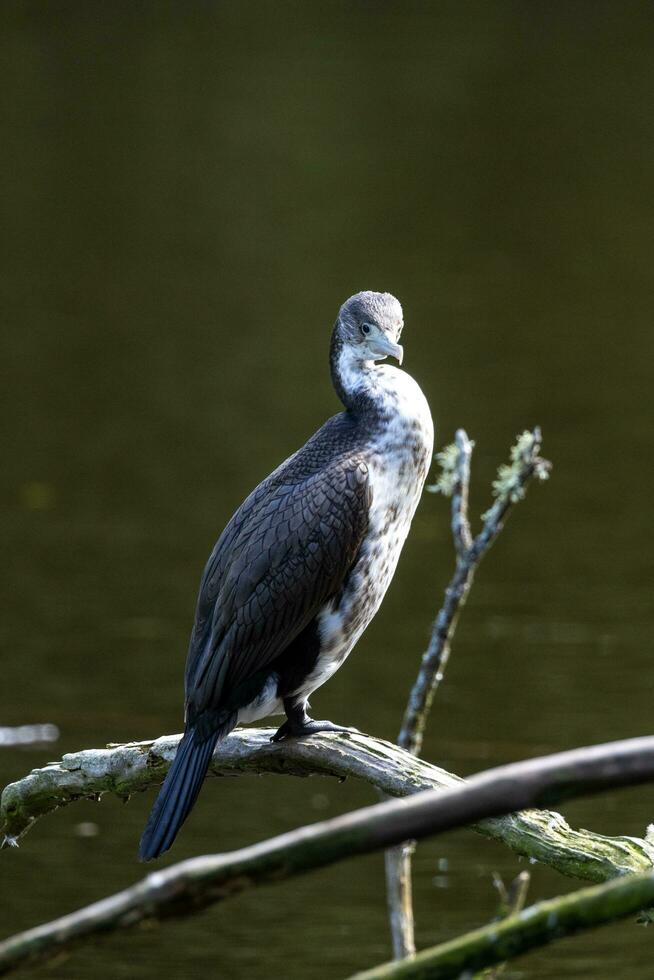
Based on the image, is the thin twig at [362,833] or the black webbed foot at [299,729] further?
the black webbed foot at [299,729]

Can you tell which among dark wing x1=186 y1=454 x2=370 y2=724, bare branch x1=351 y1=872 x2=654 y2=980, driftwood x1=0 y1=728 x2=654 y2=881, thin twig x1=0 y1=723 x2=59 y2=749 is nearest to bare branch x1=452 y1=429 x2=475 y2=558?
dark wing x1=186 y1=454 x2=370 y2=724

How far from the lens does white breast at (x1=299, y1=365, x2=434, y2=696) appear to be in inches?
164

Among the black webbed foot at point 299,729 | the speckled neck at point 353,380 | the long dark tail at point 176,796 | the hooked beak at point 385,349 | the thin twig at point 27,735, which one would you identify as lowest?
the thin twig at point 27,735

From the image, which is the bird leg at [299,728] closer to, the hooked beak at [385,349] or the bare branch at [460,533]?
the hooked beak at [385,349]

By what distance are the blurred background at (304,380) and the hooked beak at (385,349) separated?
342 cm

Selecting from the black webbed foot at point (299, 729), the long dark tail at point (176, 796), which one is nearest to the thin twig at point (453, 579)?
the black webbed foot at point (299, 729)

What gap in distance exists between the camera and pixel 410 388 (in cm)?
433

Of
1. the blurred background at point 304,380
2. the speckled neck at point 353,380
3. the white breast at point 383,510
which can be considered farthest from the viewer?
the blurred background at point 304,380

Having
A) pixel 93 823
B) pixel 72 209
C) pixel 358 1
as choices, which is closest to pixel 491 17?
pixel 358 1

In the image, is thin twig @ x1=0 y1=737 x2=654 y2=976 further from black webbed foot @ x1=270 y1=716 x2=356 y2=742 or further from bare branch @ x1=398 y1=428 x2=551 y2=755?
bare branch @ x1=398 y1=428 x2=551 y2=755

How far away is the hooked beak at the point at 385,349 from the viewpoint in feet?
13.7

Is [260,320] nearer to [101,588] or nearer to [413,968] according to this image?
[101,588]

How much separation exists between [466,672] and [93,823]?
2573 mm

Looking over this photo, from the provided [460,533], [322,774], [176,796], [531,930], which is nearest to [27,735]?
[460,533]
